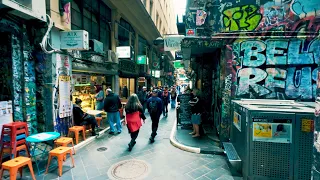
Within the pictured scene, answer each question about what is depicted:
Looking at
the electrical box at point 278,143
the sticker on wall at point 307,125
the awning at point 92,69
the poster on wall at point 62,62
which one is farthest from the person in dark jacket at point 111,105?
the sticker on wall at point 307,125

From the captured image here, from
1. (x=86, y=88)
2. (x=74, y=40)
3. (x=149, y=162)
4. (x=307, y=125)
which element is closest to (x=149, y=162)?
(x=149, y=162)

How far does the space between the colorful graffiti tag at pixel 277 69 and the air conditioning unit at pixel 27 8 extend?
6298mm

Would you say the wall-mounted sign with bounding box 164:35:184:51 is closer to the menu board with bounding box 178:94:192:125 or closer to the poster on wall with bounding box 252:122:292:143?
the menu board with bounding box 178:94:192:125

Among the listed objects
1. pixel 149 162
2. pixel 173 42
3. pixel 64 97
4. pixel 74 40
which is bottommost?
pixel 149 162

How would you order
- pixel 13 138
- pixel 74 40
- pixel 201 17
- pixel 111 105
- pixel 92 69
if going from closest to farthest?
pixel 13 138 < pixel 74 40 < pixel 201 17 < pixel 111 105 < pixel 92 69

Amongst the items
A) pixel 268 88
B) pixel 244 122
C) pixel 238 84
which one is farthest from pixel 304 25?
pixel 244 122

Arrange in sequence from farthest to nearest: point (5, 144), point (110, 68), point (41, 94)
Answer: point (110, 68)
point (41, 94)
point (5, 144)

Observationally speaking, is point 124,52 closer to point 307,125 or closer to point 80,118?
point 80,118

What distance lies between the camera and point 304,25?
5246mm

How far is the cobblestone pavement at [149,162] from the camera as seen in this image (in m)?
4.01

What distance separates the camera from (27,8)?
15.4 feet

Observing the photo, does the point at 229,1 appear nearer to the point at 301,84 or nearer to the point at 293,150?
the point at 301,84

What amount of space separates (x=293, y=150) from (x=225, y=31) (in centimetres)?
420

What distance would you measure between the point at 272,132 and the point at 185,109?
14.7 ft
